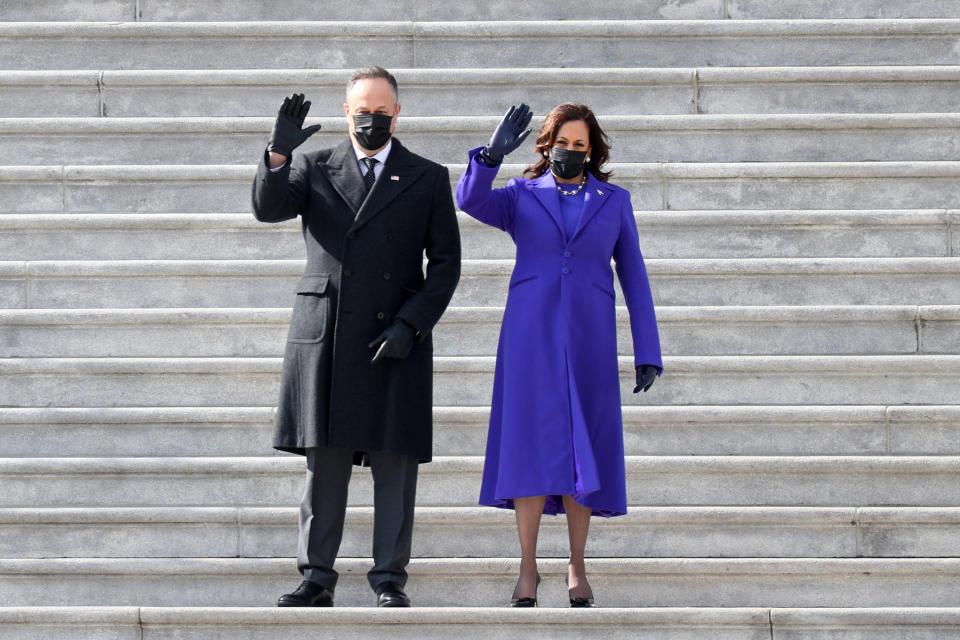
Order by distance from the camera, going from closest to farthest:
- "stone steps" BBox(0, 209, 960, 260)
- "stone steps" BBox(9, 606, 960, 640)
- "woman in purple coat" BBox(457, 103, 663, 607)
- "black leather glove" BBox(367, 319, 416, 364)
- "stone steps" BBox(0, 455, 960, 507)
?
1. "stone steps" BBox(9, 606, 960, 640)
2. "black leather glove" BBox(367, 319, 416, 364)
3. "woman in purple coat" BBox(457, 103, 663, 607)
4. "stone steps" BBox(0, 455, 960, 507)
5. "stone steps" BBox(0, 209, 960, 260)

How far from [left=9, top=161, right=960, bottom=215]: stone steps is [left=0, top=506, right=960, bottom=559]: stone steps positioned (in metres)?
1.76

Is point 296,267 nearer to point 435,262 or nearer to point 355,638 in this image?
point 435,262

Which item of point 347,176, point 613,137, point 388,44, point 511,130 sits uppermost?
point 388,44

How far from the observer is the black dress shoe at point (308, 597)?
5.02 metres

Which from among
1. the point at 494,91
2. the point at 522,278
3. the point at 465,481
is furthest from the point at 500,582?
the point at 494,91

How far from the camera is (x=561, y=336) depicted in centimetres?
534

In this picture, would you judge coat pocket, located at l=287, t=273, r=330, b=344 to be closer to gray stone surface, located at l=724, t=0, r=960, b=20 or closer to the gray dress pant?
the gray dress pant

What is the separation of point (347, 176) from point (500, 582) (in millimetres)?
1716

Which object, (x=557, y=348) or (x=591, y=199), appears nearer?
(x=557, y=348)

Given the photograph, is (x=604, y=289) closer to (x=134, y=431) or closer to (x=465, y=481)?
(x=465, y=481)

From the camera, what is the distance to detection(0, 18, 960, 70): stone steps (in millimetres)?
7934

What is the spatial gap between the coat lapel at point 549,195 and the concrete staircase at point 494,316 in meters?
1.31

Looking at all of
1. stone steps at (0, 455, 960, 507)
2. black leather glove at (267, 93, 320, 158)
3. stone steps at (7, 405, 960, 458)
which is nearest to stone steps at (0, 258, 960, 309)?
stone steps at (7, 405, 960, 458)

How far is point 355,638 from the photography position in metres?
4.82
